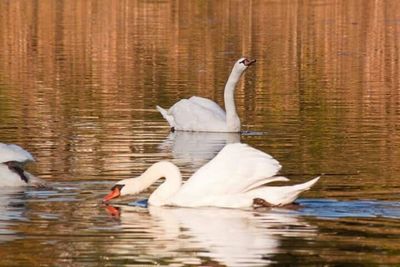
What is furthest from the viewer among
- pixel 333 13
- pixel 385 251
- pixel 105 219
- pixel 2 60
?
pixel 333 13

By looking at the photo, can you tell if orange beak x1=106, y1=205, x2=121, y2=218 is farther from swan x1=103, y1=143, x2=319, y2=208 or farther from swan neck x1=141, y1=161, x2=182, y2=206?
swan neck x1=141, y1=161, x2=182, y2=206

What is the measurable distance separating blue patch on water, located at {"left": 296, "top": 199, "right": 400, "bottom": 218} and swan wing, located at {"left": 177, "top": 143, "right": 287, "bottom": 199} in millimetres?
474

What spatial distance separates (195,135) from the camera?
22.7 metres

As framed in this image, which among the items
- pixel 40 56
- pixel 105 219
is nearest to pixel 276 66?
pixel 40 56

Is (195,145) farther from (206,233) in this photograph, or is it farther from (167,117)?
(206,233)

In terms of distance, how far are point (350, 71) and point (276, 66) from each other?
99.5 inches

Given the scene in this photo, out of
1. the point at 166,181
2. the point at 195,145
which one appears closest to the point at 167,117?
the point at 195,145

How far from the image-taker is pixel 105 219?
13.9m

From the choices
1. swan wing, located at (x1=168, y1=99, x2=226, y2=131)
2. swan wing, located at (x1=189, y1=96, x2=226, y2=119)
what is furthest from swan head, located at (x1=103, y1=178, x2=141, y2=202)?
swan wing, located at (x1=189, y1=96, x2=226, y2=119)

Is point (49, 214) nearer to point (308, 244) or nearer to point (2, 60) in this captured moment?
point (308, 244)

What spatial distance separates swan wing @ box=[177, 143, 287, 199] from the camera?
46.8ft

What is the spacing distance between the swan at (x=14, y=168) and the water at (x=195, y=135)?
0.51 feet

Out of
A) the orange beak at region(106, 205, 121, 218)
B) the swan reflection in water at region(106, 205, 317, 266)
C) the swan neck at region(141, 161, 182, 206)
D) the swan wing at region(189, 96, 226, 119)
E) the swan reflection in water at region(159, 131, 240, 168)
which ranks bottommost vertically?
the swan reflection in water at region(159, 131, 240, 168)

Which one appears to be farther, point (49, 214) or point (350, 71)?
point (350, 71)
